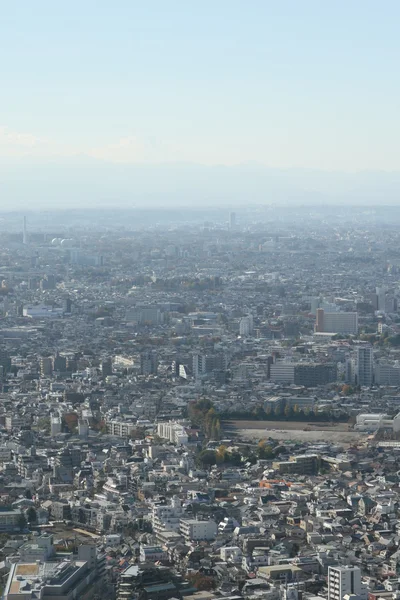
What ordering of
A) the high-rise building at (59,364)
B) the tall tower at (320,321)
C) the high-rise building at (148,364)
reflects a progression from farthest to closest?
the tall tower at (320,321) → the high-rise building at (59,364) → the high-rise building at (148,364)

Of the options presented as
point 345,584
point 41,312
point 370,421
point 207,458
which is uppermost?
point 345,584

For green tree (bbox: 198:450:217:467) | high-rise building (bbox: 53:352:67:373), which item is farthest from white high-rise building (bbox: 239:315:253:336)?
green tree (bbox: 198:450:217:467)

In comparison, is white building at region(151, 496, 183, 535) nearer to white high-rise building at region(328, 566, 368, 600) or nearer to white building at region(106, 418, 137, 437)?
white high-rise building at region(328, 566, 368, 600)

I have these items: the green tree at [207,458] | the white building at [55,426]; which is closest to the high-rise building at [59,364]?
the white building at [55,426]

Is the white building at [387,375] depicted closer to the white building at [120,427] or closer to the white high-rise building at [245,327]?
the white building at [120,427]

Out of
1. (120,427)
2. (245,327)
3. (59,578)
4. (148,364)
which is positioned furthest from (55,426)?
(245,327)

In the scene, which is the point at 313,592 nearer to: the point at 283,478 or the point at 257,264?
the point at 283,478

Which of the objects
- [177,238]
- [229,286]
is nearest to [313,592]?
[229,286]

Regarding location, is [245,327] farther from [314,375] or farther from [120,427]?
[120,427]
